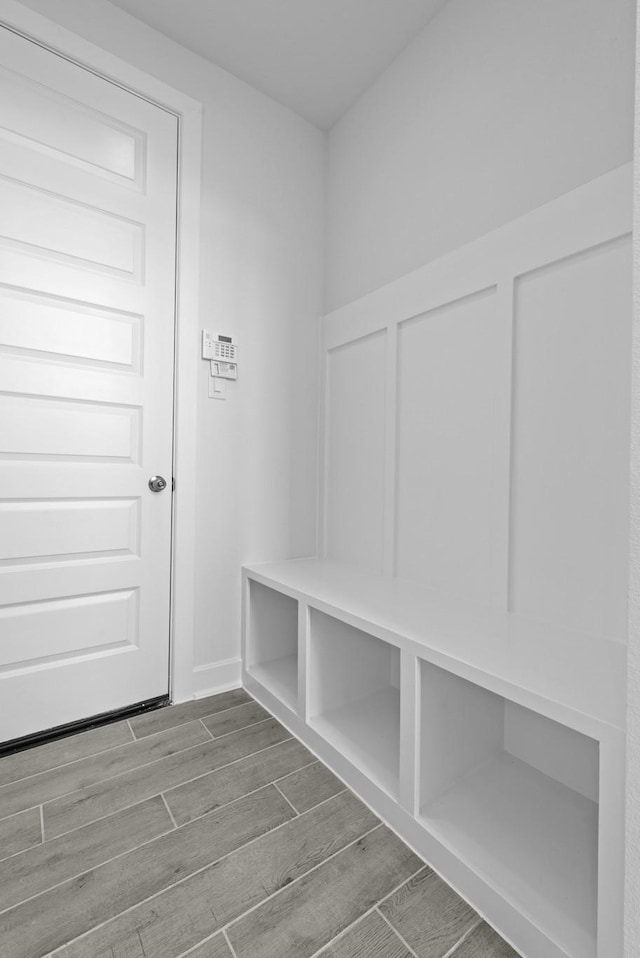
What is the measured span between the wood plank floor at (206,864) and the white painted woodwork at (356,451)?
872 millimetres

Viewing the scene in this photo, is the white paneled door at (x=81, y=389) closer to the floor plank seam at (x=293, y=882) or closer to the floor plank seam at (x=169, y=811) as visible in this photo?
the floor plank seam at (x=169, y=811)

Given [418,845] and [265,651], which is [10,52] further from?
[418,845]

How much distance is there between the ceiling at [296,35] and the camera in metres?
1.75

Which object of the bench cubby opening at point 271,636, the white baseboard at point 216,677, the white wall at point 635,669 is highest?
the white wall at point 635,669

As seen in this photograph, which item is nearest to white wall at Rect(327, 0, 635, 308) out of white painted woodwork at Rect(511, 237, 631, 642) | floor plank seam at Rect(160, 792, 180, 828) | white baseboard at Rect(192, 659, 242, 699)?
white painted woodwork at Rect(511, 237, 631, 642)

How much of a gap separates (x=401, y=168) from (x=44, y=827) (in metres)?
2.55

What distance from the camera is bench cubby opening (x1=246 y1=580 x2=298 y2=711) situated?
1.99 metres

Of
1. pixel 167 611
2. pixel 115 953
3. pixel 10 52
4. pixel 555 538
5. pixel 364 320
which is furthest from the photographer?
pixel 364 320

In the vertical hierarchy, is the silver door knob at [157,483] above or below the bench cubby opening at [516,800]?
above

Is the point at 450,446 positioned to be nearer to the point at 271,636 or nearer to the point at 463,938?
the point at 271,636

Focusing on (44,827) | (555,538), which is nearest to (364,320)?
(555,538)

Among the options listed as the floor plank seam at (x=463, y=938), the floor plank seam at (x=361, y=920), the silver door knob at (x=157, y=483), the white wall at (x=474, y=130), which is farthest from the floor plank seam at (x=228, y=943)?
the white wall at (x=474, y=130)

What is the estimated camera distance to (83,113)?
1.69 meters

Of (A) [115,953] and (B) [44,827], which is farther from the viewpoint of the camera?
(B) [44,827]
